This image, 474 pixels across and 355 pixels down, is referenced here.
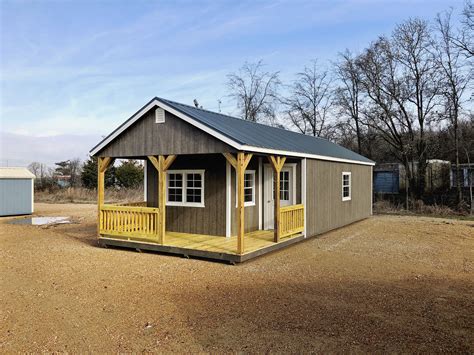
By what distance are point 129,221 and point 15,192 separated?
11.6 m

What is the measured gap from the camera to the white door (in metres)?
11.5

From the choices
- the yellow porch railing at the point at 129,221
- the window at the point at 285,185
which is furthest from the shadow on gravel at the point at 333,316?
the window at the point at 285,185

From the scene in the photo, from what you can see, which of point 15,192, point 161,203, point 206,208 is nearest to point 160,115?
point 161,203

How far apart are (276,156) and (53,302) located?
224 inches

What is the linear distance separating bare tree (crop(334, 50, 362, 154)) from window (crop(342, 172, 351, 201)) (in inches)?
407

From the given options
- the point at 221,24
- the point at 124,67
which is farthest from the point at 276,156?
the point at 124,67

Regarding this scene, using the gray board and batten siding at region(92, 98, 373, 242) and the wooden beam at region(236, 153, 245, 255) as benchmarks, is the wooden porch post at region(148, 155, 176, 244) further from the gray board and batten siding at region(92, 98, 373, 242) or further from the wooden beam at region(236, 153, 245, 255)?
the wooden beam at region(236, 153, 245, 255)

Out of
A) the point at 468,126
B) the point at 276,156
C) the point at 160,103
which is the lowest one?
the point at 276,156

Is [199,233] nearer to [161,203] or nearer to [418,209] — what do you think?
[161,203]

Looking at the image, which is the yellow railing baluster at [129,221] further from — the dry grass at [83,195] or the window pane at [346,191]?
the dry grass at [83,195]

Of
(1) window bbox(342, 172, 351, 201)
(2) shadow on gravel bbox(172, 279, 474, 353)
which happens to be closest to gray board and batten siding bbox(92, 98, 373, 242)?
(1) window bbox(342, 172, 351, 201)

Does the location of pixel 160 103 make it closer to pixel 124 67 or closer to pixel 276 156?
pixel 276 156

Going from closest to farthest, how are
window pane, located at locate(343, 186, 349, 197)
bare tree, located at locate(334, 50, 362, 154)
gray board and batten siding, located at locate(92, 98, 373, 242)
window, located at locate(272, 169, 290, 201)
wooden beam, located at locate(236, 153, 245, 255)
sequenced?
wooden beam, located at locate(236, 153, 245, 255), gray board and batten siding, located at locate(92, 98, 373, 242), window, located at locate(272, 169, 290, 201), window pane, located at locate(343, 186, 349, 197), bare tree, located at locate(334, 50, 362, 154)

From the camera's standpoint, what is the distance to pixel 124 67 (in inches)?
628
